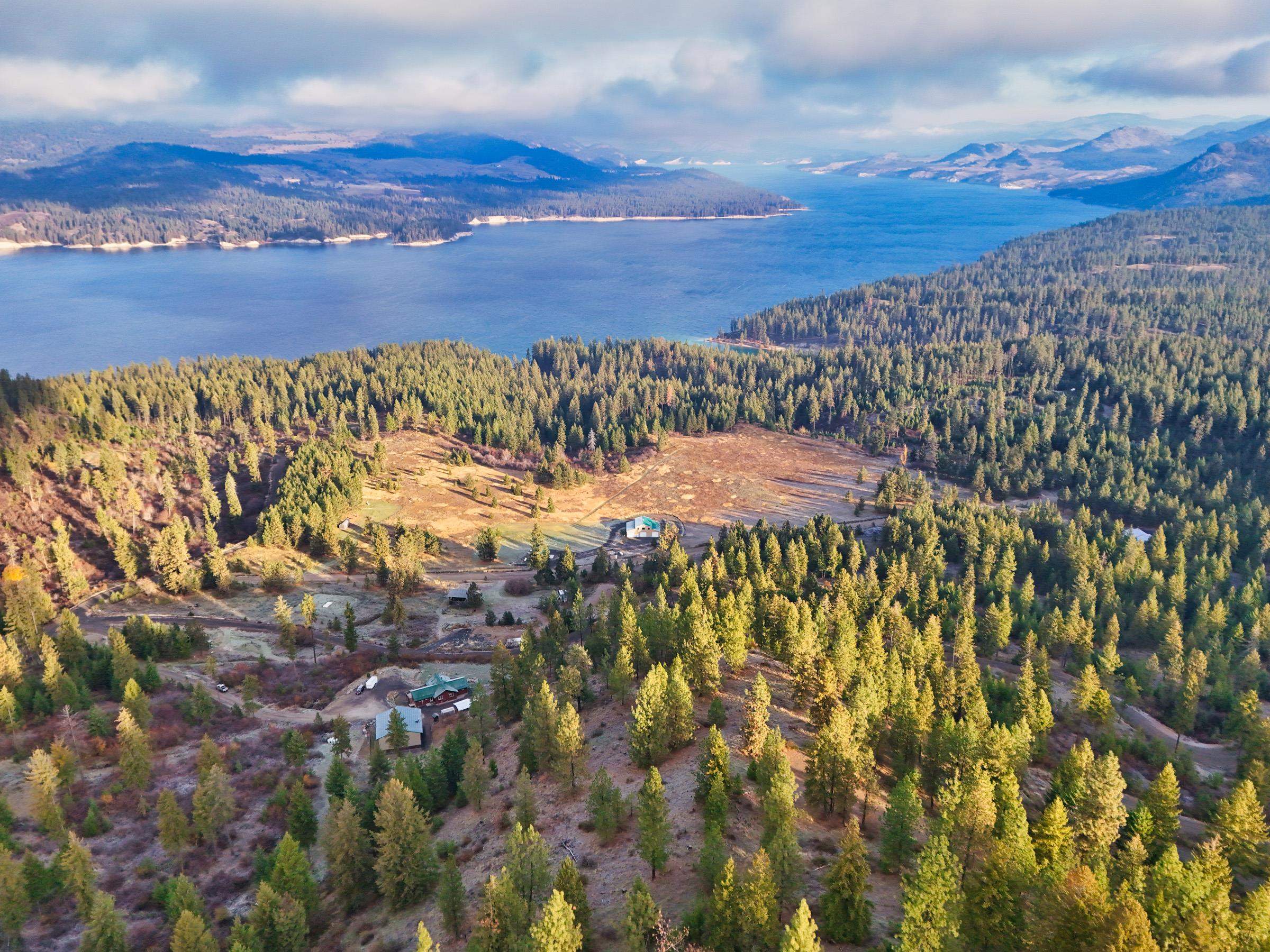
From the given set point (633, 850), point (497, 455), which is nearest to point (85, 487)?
point (497, 455)

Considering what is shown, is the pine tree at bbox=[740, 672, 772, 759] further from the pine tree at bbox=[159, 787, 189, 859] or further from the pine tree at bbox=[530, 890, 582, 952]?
the pine tree at bbox=[159, 787, 189, 859]

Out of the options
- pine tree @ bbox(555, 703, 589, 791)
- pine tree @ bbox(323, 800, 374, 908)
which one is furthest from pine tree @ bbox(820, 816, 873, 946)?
pine tree @ bbox(323, 800, 374, 908)

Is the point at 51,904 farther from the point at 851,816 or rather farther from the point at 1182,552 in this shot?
the point at 1182,552

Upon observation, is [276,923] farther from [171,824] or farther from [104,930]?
[171,824]

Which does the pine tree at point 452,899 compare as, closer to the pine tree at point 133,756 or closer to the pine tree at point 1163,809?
the pine tree at point 133,756

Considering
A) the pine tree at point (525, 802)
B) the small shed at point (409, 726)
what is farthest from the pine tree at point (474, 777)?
the small shed at point (409, 726)

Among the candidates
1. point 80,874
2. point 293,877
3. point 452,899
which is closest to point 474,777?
point 293,877
